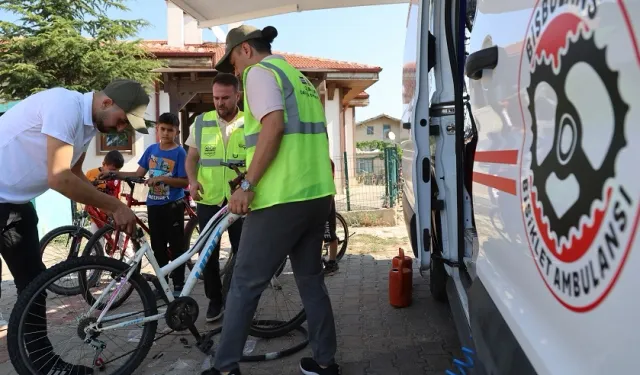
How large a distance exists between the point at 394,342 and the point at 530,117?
102 inches

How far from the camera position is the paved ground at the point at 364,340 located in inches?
120

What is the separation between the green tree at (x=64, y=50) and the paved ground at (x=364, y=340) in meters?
9.65

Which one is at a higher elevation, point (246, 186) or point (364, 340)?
point (246, 186)

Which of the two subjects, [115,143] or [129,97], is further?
[115,143]

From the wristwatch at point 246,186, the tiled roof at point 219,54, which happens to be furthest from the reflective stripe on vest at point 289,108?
the tiled roof at point 219,54

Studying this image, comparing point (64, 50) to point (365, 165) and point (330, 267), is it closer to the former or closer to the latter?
point (365, 165)

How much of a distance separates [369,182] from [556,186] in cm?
1003

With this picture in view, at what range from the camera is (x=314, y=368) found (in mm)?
2820

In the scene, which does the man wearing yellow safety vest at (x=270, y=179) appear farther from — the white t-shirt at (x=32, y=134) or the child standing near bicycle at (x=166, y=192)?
the child standing near bicycle at (x=166, y=192)

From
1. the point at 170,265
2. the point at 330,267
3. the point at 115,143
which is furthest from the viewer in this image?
the point at 115,143

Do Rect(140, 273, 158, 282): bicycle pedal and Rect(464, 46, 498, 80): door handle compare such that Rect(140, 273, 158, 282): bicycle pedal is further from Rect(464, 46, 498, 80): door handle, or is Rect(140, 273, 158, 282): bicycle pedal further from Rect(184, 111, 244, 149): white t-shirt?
Rect(464, 46, 498, 80): door handle

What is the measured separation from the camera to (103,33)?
1361cm

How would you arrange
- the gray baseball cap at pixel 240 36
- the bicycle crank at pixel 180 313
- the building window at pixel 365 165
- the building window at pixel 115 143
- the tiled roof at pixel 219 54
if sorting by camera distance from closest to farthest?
1. the gray baseball cap at pixel 240 36
2. the bicycle crank at pixel 180 313
3. the building window at pixel 365 165
4. the building window at pixel 115 143
5. the tiled roof at pixel 219 54

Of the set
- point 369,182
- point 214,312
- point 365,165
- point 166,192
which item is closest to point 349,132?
point 365,165
